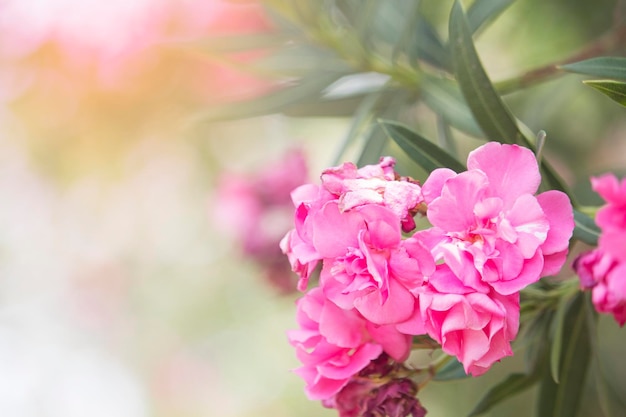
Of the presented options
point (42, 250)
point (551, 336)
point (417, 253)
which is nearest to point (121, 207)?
point (42, 250)

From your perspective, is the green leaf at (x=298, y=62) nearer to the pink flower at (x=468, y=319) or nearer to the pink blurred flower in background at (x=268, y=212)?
the pink blurred flower in background at (x=268, y=212)

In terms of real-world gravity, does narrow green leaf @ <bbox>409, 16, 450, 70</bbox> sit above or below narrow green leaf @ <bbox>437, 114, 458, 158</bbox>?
above

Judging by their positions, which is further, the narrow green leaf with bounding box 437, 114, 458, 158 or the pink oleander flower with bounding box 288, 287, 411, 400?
the narrow green leaf with bounding box 437, 114, 458, 158

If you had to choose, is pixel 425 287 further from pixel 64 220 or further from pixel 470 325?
pixel 64 220

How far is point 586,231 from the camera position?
0.57 m

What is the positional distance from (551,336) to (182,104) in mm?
1447

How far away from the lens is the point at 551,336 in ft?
2.18

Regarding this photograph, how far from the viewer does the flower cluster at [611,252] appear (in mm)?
388

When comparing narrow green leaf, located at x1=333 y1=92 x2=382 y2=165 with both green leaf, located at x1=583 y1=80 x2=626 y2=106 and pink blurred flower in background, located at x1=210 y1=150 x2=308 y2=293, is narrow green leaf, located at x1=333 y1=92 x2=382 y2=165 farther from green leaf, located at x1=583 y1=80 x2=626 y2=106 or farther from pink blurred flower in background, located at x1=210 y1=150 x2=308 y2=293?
green leaf, located at x1=583 y1=80 x2=626 y2=106

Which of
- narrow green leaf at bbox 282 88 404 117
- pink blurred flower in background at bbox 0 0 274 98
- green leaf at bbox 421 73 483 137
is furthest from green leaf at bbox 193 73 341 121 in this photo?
pink blurred flower in background at bbox 0 0 274 98

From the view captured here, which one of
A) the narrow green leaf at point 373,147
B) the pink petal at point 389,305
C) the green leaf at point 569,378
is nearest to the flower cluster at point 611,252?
the pink petal at point 389,305

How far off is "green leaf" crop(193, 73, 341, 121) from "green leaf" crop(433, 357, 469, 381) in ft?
1.45

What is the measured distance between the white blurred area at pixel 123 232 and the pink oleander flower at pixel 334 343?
1.23 m

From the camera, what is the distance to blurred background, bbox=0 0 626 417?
182 cm
